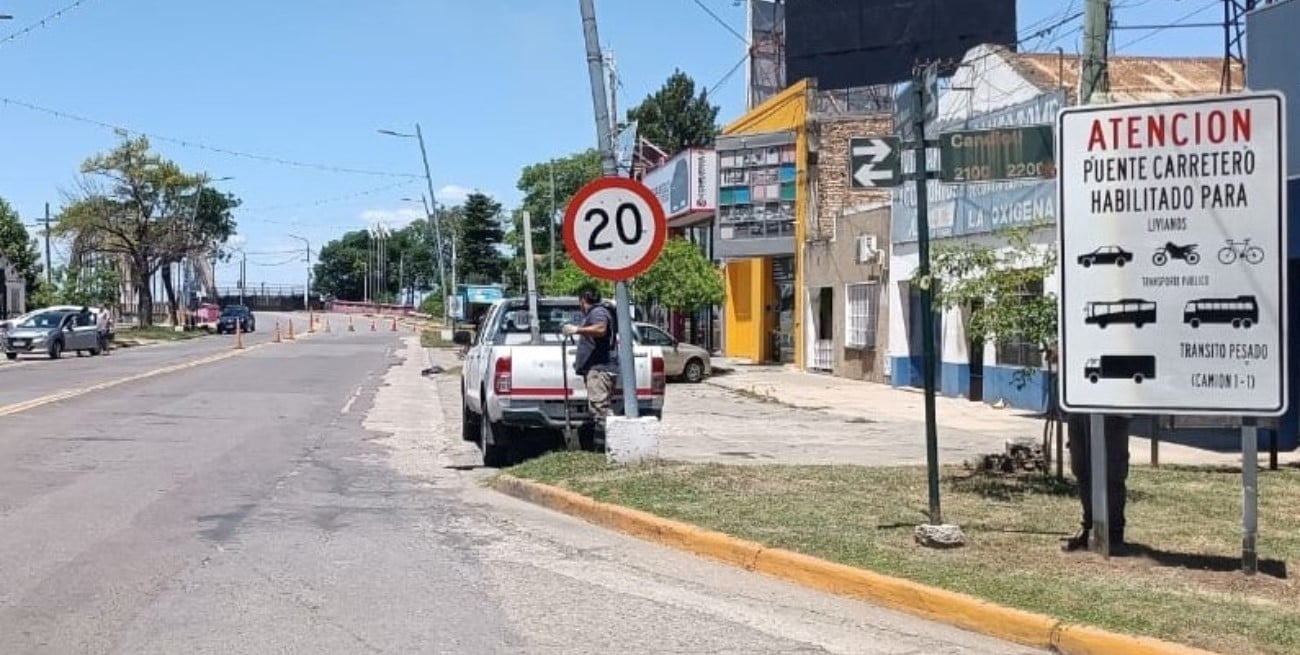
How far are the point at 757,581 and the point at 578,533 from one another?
210cm

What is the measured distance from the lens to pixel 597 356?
13180 mm

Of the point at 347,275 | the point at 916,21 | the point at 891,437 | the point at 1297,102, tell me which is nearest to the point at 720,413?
the point at 891,437

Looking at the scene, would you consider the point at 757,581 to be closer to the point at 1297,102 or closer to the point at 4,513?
the point at 4,513

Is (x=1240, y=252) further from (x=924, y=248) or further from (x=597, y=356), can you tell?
(x=597, y=356)

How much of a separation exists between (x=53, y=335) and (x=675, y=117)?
138 ft

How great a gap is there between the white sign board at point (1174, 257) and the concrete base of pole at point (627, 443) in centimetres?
484

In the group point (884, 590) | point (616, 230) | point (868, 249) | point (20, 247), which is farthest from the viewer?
point (20, 247)

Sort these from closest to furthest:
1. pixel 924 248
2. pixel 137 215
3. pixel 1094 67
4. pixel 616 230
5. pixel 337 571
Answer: pixel 337 571 < pixel 924 248 < pixel 1094 67 < pixel 616 230 < pixel 137 215

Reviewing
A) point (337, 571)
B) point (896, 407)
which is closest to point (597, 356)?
point (337, 571)

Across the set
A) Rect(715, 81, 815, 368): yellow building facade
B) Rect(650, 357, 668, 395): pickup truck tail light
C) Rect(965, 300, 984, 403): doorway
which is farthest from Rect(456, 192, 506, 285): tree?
Rect(650, 357, 668, 395): pickup truck tail light

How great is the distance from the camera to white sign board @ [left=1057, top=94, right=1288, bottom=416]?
300 inches

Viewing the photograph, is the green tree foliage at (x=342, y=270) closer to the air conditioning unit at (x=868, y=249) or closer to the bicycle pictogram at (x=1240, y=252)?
the air conditioning unit at (x=868, y=249)

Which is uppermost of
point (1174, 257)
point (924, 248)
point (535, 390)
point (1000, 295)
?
point (924, 248)

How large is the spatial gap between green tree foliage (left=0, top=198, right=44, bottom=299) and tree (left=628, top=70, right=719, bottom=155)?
41070mm
